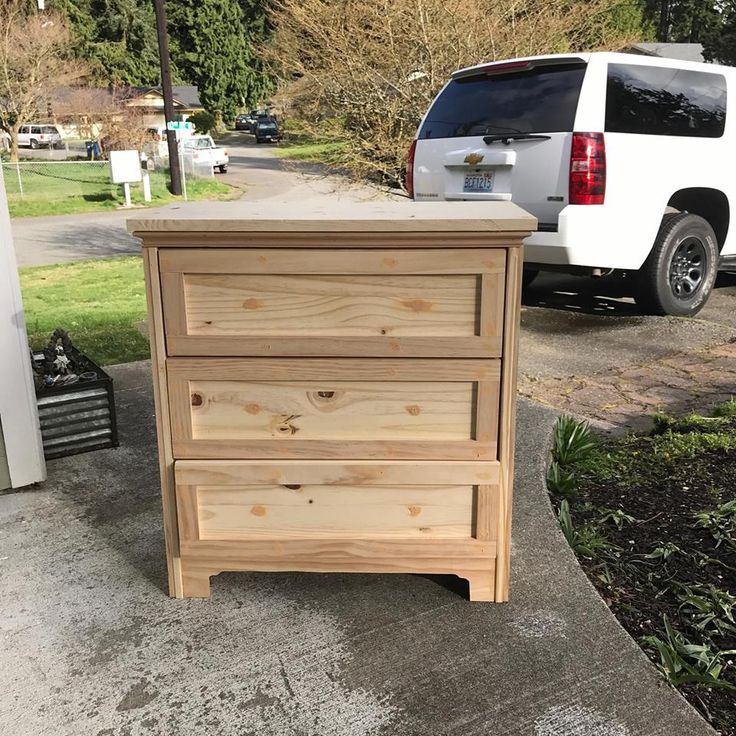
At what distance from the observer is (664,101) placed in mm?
5914

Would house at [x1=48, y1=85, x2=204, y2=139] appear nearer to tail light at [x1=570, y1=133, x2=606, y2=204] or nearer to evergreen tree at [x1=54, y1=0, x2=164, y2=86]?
evergreen tree at [x1=54, y1=0, x2=164, y2=86]

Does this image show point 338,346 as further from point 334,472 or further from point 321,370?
point 334,472

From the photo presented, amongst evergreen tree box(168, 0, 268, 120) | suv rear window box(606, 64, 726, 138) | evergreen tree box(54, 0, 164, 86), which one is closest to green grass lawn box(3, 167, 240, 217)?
suv rear window box(606, 64, 726, 138)

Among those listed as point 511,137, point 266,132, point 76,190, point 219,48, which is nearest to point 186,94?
point 219,48

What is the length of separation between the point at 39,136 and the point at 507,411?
157 feet

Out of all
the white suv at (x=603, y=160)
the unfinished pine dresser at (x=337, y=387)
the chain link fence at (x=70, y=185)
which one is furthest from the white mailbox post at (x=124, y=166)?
the unfinished pine dresser at (x=337, y=387)

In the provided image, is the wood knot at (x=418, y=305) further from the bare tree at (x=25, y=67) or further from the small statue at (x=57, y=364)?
the bare tree at (x=25, y=67)

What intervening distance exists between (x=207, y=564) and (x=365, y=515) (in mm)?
529

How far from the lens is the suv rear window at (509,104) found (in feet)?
18.0

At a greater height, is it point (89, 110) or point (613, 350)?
point (89, 110)

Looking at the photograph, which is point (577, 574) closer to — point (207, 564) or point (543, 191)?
point (207, 564)

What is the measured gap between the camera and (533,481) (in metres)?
3.11

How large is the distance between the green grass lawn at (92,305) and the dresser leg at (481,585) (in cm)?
359

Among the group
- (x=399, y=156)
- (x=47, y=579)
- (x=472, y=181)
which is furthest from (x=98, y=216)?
(x=47, y=579)
